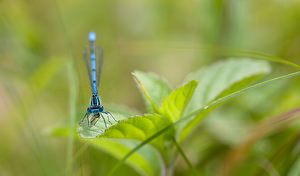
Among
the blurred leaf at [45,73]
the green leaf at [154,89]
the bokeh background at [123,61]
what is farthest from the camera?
the blurred leaf at [45,73]

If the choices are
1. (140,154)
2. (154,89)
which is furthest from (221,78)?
(140,154)

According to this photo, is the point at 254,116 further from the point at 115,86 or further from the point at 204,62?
the point at 115,86

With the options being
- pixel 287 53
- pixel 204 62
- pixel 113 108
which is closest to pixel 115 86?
pixel 204 62

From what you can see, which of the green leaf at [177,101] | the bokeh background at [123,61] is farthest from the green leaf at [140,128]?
the bokeh background at [123,61]

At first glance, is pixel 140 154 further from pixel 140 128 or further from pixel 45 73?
pixel 45 73

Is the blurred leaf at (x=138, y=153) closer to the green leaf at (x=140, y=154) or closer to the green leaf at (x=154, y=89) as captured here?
the green leaf at (x=140, y=154)

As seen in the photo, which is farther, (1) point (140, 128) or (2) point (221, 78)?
(2) point (221, 78)

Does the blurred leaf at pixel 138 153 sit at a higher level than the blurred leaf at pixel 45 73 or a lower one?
lower
